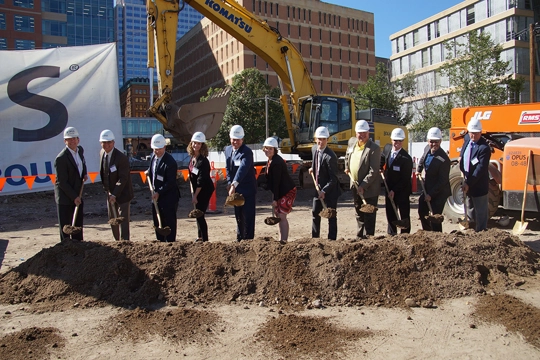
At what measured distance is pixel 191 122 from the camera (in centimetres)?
1266

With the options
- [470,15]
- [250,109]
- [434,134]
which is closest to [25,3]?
[250,109]

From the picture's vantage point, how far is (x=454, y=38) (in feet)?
169

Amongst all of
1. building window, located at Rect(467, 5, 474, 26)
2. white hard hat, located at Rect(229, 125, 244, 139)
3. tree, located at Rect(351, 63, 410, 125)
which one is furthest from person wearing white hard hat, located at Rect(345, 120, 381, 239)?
building window, located at Rect(467, 5, 474, 26)

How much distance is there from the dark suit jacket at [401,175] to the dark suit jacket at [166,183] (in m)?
3.04

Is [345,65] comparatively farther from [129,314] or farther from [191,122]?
[129,314]

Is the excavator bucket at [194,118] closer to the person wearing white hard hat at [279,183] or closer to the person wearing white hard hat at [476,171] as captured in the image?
the person wearing white hard hat at [279,183]

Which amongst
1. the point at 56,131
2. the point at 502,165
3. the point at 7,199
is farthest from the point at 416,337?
the point at 7,199

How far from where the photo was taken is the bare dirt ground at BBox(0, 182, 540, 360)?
3770 mm

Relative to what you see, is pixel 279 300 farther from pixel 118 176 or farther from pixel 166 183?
pixel 118 176

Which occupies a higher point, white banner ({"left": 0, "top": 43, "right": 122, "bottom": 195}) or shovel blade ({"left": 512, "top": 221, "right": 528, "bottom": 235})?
white banner ({"left": 0, "top": 43, "right": 122, "bottom": 195})

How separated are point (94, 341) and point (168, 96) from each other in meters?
9.35

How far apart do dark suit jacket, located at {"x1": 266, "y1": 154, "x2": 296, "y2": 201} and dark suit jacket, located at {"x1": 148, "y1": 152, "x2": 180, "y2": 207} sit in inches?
52.7

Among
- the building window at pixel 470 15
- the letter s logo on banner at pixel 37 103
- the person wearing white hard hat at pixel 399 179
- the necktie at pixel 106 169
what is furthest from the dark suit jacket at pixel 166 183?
the building window at pixel 470 15

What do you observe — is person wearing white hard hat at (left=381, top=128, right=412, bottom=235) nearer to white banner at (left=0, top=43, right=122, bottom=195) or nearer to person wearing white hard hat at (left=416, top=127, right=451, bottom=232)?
person wearing white hard hat at (left=416, top=127, right=451, bottom=232)
